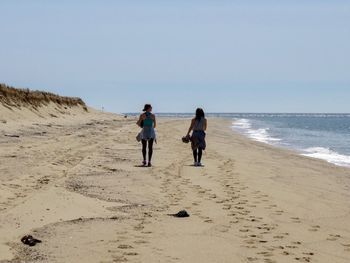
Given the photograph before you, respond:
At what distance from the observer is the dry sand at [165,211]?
6.17 m

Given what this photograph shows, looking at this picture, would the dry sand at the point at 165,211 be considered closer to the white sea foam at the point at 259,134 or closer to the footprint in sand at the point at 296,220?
the footprint in sand at the point at 296,220

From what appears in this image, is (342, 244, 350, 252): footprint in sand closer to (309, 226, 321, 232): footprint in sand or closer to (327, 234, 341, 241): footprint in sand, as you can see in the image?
(327, 234, 341, 241): footprint in sand

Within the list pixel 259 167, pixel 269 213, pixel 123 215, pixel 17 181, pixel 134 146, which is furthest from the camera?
pixel 134 146

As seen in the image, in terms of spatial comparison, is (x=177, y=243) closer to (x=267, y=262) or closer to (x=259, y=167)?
(x=267, y=262)

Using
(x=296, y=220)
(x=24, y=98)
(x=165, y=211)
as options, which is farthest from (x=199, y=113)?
(x=24, y=98)

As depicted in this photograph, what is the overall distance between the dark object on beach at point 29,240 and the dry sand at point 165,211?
3.2 inches

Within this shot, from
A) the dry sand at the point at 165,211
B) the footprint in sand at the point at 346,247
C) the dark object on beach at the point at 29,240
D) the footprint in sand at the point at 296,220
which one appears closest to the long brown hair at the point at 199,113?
the dry sand at the point at 165,211

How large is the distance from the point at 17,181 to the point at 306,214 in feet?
17.1

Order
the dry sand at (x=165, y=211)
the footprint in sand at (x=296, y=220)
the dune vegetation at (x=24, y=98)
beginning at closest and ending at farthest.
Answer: the dry sand at (x=165, y=211)
the footprint in sand at (x=296, y=220)
the dune vegetation at (x=24, y=98)

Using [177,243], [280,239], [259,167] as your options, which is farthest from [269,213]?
[259,167]

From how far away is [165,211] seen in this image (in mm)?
8469

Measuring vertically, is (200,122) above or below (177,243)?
above

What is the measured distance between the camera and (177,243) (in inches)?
257

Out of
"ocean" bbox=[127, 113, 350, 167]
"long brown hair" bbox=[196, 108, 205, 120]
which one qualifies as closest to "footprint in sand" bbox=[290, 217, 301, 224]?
"long brown hair" bbox=[196, 108, 205, 120]
